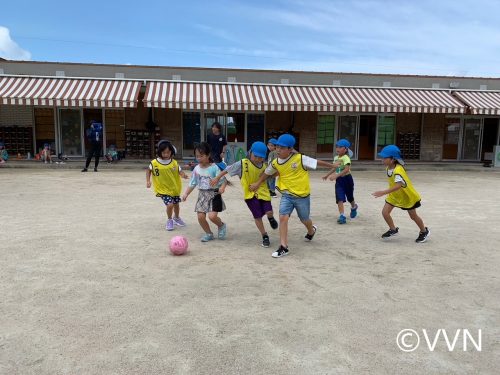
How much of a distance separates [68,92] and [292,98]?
A: 903cm

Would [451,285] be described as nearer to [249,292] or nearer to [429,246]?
[429,246]

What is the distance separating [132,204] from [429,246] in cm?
578

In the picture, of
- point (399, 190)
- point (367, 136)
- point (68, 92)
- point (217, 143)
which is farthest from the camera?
point (367, 136)

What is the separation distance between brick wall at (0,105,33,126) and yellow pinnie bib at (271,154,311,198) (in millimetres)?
17152

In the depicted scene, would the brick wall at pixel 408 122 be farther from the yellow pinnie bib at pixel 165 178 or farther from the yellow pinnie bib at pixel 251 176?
the yellow pinnie bib at pixel 251 176

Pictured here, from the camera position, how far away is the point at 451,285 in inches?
177

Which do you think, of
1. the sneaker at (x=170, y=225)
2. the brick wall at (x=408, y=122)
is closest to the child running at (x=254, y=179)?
the sneaker at (x=170, y=225)

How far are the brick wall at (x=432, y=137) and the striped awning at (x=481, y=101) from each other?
1.55m

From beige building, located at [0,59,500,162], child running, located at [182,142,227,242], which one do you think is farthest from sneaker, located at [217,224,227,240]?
beige building, located at [0,59,500,162]

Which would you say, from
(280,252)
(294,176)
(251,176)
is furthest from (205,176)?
(280,252)

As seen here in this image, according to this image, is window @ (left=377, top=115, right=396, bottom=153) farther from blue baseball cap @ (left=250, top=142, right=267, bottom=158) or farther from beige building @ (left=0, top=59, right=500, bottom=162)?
blue baseball cap @ (left=250, top=142, right=267, bottom=158)

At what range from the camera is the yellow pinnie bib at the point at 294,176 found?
565cm

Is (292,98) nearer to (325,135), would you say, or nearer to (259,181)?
(325,135)

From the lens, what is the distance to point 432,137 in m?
21.7
